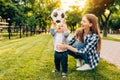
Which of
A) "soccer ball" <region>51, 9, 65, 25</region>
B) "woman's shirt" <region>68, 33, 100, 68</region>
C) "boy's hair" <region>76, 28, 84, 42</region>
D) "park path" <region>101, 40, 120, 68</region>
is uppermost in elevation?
"soccer ball" <region>51, 9, 65, 25</region>

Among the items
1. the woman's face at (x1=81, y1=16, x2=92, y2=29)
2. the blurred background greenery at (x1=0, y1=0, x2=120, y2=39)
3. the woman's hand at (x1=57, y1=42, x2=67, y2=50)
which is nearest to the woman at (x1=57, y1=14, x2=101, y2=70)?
the woman's face at (x1=81, y1=16, x2=92, y2=29)

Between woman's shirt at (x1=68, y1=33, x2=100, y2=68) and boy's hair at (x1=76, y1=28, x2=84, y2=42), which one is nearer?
woman's shirt at (x1=68, y1=33, x2=100, y2=68)

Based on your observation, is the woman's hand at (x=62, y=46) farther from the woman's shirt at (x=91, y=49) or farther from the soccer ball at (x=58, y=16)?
the soccer ball at (x=58, y=16)

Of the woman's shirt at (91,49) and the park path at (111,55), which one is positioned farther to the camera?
the park path at (111,55)

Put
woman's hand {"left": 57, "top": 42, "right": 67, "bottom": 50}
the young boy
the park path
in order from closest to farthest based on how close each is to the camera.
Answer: woman's hand {"left": 57, "top": 42, "right": 67, "bottom": 50}
the young boy
the park path

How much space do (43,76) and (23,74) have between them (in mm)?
474

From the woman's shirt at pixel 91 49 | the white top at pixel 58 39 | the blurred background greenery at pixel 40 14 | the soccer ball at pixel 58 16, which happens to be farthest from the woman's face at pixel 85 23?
the blurred background greenery at pixel 40 14

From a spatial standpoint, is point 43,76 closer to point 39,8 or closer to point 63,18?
point 63,18

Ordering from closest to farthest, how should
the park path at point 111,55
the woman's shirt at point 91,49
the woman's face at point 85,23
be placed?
the woman's shirt at point 91,49
the woman's face at point 85,23
the park path at point 111,55

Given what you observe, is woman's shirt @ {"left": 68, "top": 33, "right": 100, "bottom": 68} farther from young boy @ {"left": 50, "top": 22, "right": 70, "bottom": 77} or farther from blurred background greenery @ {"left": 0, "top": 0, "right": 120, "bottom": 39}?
blurred background greenery @ {"left": 0, "top": 0, "right": 120, "bottom": 39}

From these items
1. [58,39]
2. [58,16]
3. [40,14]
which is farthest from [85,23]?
[40,14]

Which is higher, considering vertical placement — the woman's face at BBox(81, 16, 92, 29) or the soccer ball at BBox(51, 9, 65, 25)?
the soccer ball at BBox(51, 9, 65, 25)

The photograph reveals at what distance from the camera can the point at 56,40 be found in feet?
23.5

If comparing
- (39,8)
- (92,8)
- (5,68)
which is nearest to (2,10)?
(92,8)
